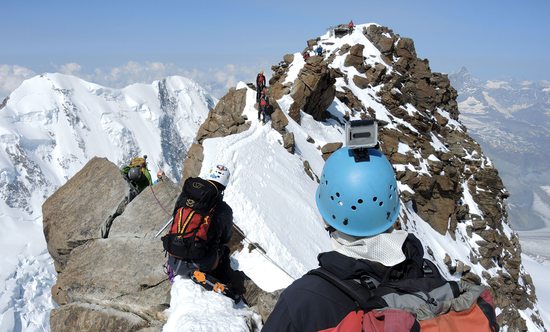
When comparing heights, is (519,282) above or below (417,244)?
below

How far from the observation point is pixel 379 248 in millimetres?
3051

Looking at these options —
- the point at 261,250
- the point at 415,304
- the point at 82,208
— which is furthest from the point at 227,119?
the point at 415,304

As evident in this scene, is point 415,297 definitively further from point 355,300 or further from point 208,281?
point 208,281

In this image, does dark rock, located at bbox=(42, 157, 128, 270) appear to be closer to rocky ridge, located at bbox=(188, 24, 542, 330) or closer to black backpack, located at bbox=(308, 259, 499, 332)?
rocky ridge, located at bbox=(188, 24, 542, 330)

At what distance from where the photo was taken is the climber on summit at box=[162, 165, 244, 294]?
7.24 metres

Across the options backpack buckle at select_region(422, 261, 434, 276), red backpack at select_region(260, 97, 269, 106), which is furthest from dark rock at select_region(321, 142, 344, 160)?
backpack buckle at select_region(422, 261, 434, 276)

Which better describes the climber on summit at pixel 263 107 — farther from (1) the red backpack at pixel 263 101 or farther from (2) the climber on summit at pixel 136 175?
(2) the climber on summit at pixel 136 175

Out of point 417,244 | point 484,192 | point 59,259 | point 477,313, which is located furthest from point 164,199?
point 484,192

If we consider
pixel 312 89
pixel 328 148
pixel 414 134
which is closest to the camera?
pixel 328 148

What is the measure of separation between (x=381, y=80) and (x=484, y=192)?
17964 mm

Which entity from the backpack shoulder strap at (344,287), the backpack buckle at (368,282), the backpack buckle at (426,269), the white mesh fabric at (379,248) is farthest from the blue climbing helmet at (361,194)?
the backpack shoulder strap at (344,287)

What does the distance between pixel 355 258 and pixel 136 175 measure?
34.7 ft

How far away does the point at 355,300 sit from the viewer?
8.43 feet

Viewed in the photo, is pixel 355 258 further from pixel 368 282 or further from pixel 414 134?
pixel 414 134
